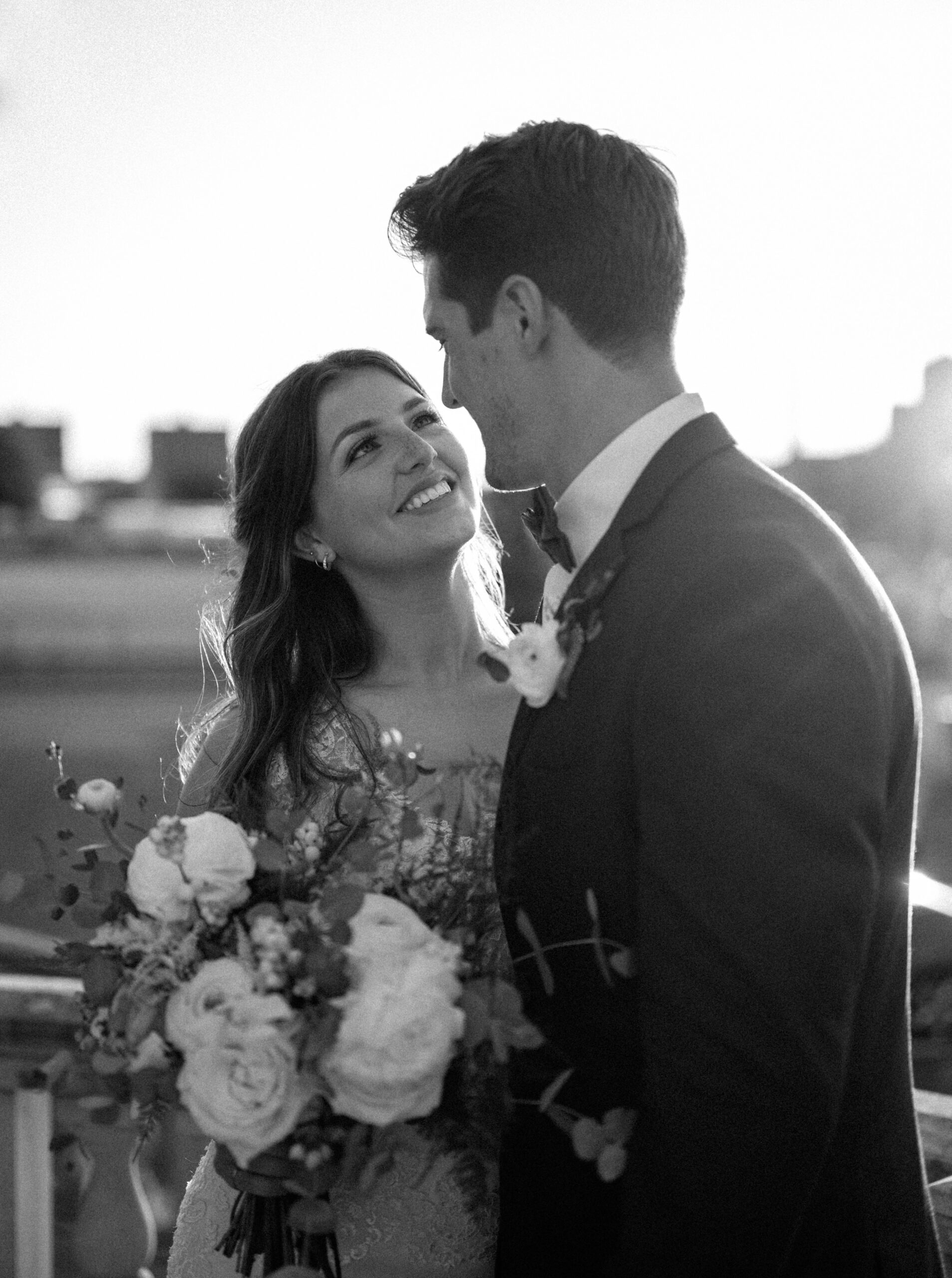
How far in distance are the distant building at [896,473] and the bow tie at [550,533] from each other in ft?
145

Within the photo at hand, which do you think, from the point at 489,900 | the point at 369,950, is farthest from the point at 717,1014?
the point at 489,900

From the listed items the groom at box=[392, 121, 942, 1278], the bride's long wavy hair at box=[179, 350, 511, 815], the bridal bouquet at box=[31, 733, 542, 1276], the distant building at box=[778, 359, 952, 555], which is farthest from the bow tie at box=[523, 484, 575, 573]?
the distant building at box=[778, 359, 952, 555]

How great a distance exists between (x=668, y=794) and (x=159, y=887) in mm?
684

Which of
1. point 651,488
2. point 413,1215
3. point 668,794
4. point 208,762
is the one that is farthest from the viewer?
point 208,762

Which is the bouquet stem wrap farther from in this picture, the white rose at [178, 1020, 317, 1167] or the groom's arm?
the groom's arm

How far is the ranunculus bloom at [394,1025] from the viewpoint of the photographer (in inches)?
65.9

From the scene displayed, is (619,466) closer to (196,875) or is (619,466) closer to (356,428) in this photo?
(196,875)

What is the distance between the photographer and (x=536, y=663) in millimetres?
2020

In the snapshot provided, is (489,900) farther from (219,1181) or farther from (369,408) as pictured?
(369,408)

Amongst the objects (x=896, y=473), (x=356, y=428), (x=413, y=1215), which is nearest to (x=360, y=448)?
(x=356, y=428)

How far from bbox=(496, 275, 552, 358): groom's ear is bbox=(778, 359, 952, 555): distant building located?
4436cm

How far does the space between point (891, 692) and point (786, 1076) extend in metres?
0.50

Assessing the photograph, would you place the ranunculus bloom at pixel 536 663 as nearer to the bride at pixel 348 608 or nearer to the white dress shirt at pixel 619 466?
the white dress shirt at pixel 619 466

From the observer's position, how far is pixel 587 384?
2.09 meters
